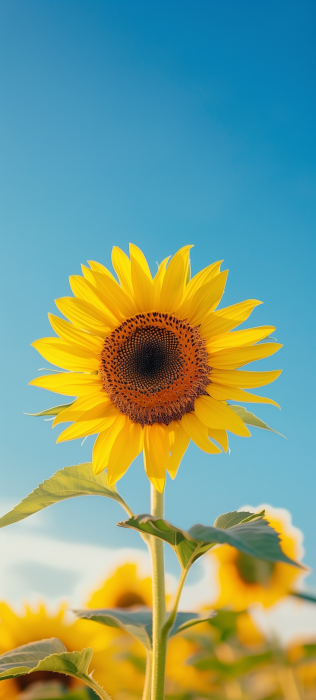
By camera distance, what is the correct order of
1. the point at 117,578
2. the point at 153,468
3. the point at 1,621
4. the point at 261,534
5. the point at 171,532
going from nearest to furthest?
the point at 261,534
the point at 171,532
the point at 153,468
the point at 1,621
the point at 117,578

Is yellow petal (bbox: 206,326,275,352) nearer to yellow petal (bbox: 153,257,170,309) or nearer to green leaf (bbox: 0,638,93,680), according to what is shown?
yellow petal (bbox: 153,257,170,309)

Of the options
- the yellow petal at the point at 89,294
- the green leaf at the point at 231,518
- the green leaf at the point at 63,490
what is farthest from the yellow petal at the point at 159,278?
the green leaf at the point at 231,518

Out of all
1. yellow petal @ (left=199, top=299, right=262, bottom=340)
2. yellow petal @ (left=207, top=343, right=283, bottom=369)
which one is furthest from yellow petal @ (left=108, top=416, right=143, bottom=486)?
yellow petal @ (left=199, top=299, right=262, bottom=340)

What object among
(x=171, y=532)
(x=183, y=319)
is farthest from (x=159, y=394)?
(x=171, y=532)

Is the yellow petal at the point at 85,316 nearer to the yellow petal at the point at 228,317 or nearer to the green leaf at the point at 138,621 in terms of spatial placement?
the yellow petal at the point at 228,317

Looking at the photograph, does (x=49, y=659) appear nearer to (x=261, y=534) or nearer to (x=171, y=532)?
(x=171, y=532)

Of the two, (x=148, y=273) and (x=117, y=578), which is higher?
(x=148, y=273)

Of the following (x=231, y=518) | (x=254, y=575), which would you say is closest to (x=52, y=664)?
(x=231, y=518)
